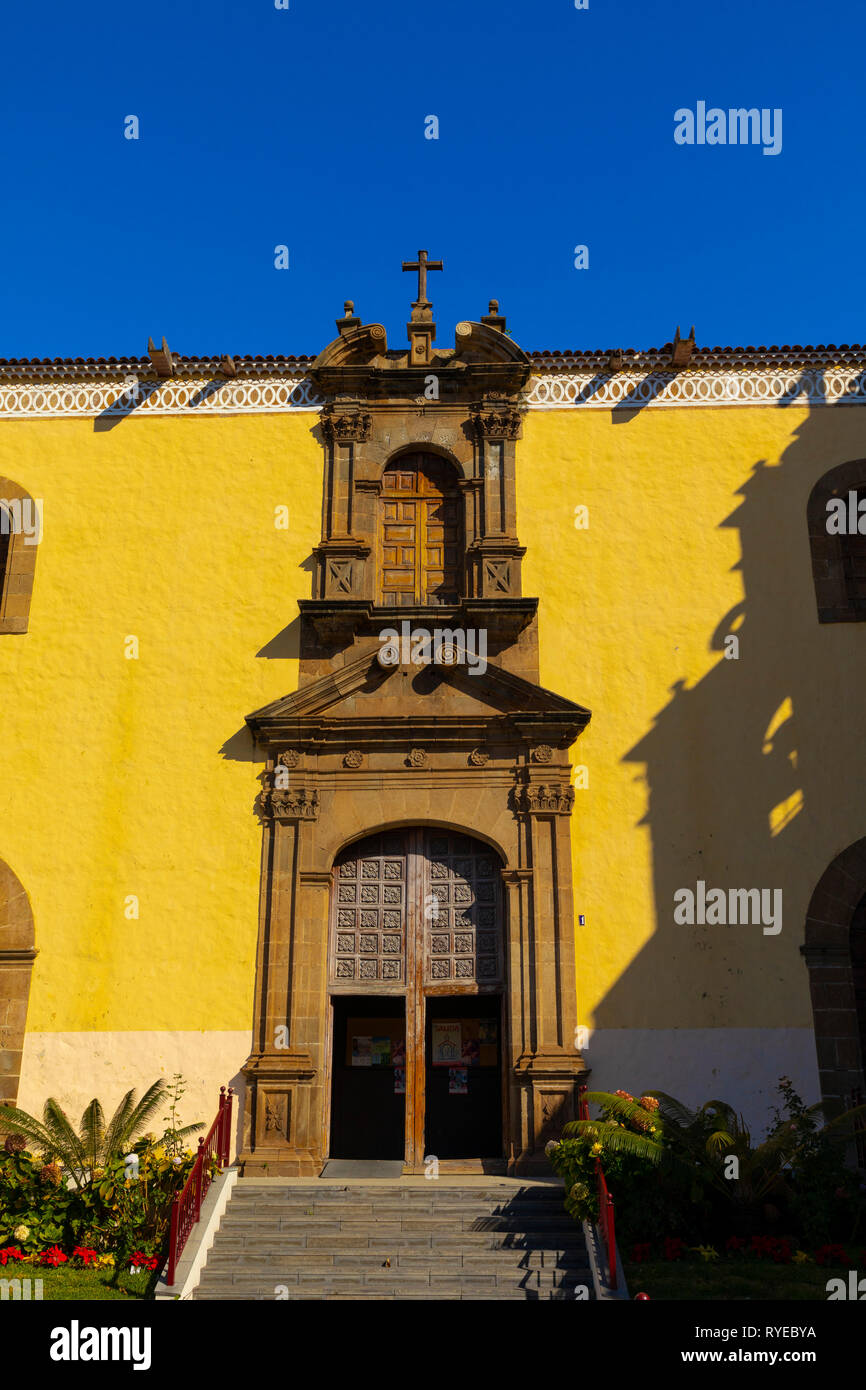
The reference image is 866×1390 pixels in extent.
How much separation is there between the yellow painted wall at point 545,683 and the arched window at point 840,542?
0.49 feet

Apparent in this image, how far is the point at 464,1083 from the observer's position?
14.0 metres

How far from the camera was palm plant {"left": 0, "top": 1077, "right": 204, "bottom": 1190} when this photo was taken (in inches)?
465

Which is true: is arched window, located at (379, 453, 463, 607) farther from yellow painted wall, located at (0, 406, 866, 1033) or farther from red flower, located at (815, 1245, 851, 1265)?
red flower, located at (815, 1245, 851, 1265)

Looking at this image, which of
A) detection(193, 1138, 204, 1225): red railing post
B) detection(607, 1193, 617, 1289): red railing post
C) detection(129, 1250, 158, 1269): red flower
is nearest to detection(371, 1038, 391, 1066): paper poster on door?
detection(193, 1138, 204, 1225): red railing post

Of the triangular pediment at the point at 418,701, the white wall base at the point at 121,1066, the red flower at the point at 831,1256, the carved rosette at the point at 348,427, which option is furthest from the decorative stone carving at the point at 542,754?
the red flower at the point at 831,1256

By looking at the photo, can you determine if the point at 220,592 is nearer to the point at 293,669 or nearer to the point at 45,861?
the point at 293,669

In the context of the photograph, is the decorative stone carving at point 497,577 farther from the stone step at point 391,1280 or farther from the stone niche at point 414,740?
the stone step at point 391,1280

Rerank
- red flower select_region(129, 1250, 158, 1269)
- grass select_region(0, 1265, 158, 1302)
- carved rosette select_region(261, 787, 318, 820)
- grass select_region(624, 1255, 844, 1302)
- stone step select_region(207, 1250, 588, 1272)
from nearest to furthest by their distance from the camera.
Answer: grass select_region(624, 1255, 844, 1302) → grass select_region(0, 1265, 158, 1302) → stone step select_region(207, 1250, 588, 1272) → red flower select_region(129, 1250, 158, 1269) → carved rosette select_region(261, 787, 318, 820)

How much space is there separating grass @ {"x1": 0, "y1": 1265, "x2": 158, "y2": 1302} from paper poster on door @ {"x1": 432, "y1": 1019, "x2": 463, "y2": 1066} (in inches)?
176

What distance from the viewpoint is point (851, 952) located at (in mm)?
12789

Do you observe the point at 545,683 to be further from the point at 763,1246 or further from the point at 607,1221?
the point at 763,1246

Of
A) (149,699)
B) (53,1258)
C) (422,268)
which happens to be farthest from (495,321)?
(53,1258)

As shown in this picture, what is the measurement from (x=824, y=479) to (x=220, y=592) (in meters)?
7.26
